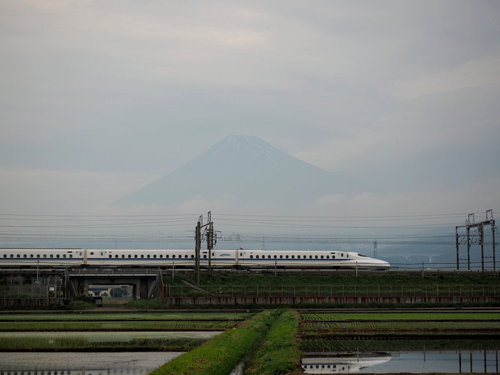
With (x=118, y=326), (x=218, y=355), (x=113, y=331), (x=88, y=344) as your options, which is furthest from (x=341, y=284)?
(x=218, y=355)

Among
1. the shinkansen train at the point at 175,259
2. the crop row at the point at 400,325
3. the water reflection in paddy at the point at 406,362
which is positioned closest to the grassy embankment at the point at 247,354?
the water reflection in paddy at the point at 406,362

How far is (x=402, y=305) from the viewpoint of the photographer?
7531 centimetres

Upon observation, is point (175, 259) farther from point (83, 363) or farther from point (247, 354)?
point (83, 363)

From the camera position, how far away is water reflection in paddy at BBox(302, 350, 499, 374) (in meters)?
32.2

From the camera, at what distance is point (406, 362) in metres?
34.9

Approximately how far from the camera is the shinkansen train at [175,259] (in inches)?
3770

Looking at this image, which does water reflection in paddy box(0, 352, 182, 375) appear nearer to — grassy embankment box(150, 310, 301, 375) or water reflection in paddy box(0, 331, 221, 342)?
grassy embankment box(150, 310, 301, 375)

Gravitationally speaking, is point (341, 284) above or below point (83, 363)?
above

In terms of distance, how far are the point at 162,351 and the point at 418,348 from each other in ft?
44.0

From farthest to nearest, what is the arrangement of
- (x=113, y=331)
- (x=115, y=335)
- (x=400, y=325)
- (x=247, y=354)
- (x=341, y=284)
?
(x=341, y=284), (x=400, y=325), (x=113, y=331), (x=115, y=335), (x=247, y=354)

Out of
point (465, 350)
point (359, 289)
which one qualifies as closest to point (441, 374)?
point (465, 350)

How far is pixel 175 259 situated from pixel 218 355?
63.8m

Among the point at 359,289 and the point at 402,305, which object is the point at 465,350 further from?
the point at 359,289

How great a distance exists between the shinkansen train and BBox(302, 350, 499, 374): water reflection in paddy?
58.9 metres
